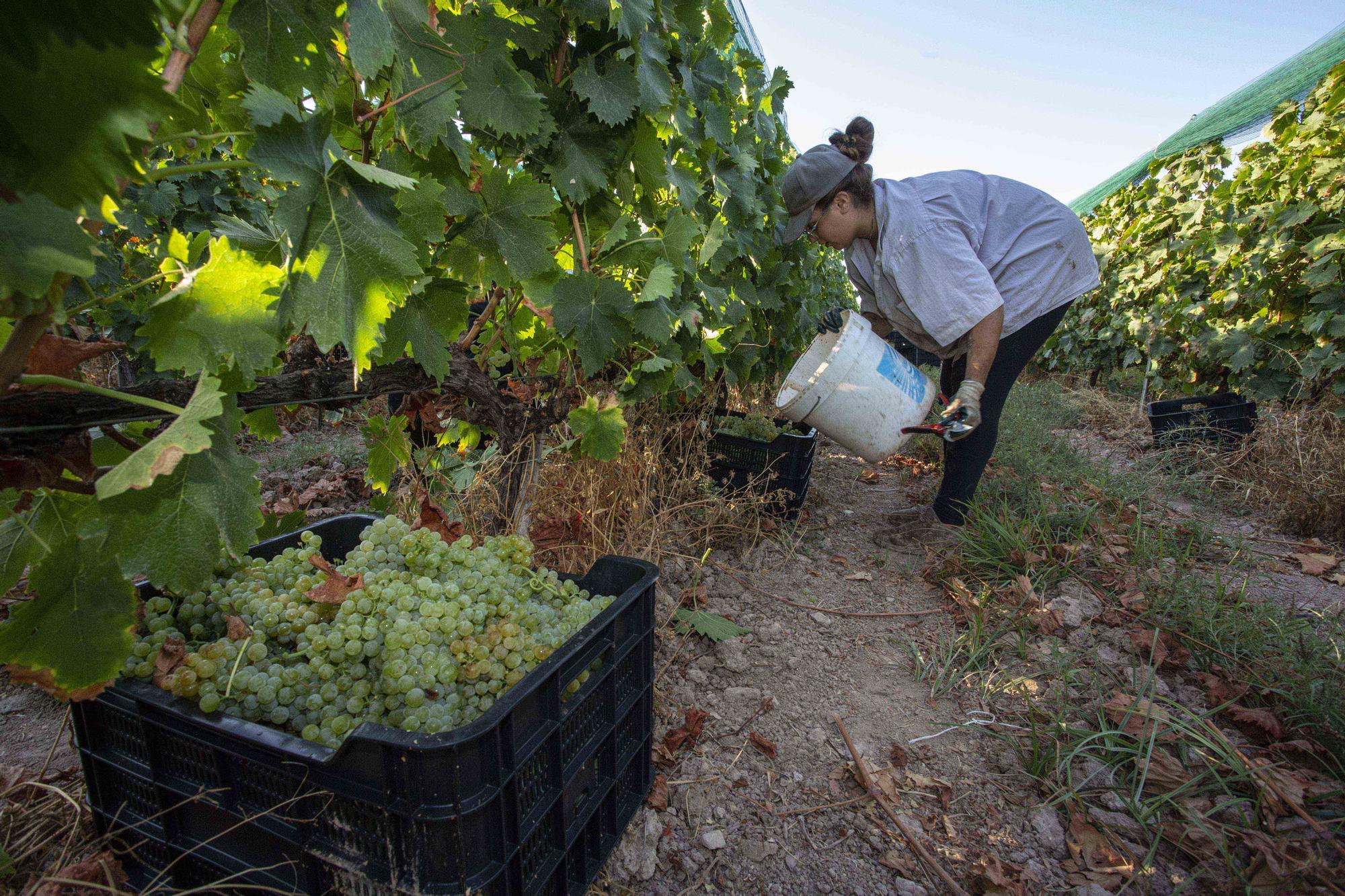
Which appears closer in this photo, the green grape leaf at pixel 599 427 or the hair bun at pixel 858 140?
the green grape leaf at pixel 599 427

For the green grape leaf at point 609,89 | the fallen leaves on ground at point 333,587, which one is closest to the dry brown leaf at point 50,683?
the fallen leaves on ground at point 333,587

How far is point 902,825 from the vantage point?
1.57m

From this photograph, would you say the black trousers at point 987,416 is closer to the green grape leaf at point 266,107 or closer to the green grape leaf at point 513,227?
the green grape leaf at point 513,227

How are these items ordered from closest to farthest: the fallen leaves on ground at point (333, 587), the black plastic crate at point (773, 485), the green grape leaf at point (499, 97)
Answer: the fallen leaves on ground at point (333, 587)
the green grape leaf at point (499, 97)
the black plastic crate at point (773, 485)

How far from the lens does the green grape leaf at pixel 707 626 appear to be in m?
2.25

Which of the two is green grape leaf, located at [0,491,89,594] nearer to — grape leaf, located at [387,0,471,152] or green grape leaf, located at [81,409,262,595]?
green grape leaf, located at [81,409,262,595]

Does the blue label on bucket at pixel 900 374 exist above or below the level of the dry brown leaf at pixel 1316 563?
above

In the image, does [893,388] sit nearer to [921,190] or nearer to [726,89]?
[921,190]

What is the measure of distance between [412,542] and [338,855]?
56 centimetres

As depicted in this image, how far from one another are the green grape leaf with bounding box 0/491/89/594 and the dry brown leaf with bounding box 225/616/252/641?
0.28m

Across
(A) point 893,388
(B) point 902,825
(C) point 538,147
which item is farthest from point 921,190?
(B) point 902,825

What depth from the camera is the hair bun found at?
10.3 feet

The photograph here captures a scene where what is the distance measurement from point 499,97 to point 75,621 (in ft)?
3.79

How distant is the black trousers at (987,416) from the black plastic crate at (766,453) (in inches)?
29.0
